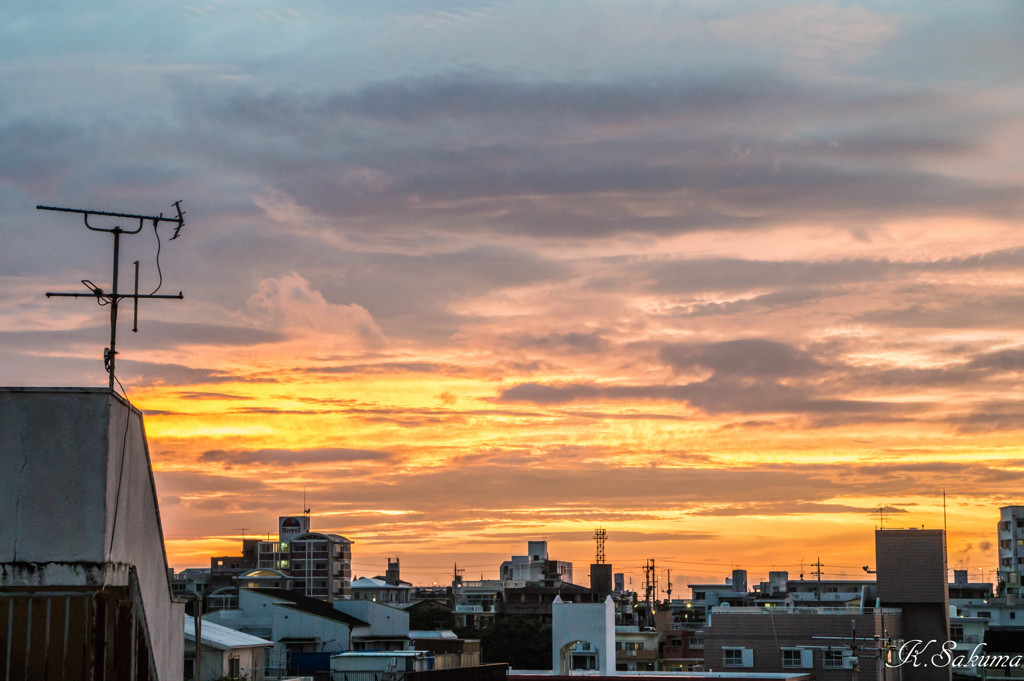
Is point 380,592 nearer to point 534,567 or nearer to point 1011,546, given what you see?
point 534,567

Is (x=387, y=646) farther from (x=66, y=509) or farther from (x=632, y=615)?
(x=66, y=509)

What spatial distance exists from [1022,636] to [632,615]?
153 feet

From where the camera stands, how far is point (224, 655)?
155 feet

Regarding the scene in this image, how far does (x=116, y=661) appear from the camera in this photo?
10047 millimetres

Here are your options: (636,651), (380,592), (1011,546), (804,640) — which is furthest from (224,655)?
(1011,546)

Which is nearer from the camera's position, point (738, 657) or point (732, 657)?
point (738, 657)

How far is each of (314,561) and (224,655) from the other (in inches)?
4642

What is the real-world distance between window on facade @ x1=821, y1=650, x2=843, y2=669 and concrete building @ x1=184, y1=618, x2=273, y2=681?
3134cm

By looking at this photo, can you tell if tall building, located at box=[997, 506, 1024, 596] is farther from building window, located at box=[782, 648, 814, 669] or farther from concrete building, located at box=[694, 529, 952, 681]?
building window, located at box=[782, 648, 814, 669]

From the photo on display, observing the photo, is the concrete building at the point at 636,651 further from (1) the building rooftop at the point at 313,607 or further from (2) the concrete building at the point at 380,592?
(2) the concrete building at the point at 380,592

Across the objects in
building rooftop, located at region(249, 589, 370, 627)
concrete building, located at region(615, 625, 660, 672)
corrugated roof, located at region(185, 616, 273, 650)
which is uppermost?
corrugated roof, located at region(185, 616, 273, 650)

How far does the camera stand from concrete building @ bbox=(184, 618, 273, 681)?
1829 inches

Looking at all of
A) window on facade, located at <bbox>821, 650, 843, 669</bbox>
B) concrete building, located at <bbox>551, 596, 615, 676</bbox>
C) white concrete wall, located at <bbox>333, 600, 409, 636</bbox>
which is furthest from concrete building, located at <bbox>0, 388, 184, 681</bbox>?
white concrete wall, located at <bbox>333, 600, 409, 636</bbox>

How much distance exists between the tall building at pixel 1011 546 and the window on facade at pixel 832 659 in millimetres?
73824
